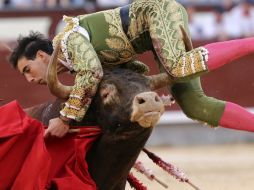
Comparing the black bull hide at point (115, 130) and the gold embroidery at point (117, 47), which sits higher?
the gold embroidery at point (117, 47)

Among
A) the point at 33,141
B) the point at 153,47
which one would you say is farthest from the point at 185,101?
the point at 33,141

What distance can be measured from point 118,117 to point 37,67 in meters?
0.60

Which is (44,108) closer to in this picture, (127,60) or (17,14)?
(127,60)

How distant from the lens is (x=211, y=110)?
4.15 meters

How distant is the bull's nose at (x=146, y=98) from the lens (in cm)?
372

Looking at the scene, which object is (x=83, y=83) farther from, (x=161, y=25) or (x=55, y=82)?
(x=161, y=25)

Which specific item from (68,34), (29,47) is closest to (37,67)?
(29,47)

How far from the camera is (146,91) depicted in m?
3.95

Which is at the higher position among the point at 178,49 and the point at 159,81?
the point at 178,49

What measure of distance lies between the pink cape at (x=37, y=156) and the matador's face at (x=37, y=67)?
0.33m

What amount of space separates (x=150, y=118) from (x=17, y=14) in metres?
5.57

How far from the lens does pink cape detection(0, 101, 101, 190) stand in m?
3.91

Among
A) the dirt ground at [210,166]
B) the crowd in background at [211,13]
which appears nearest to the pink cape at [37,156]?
the dirt ground at [210,166]

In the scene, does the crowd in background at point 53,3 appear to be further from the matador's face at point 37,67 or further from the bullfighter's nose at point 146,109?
the bullfighter's nose at point 146,109
